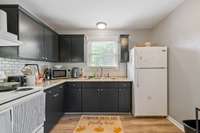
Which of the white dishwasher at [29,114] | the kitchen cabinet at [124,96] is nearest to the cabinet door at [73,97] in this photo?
the kitchen cabinet at [124,96]

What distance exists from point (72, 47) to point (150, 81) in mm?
2325

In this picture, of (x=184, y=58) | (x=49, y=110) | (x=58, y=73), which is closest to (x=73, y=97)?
(x=58, y=73)

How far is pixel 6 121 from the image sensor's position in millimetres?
1675

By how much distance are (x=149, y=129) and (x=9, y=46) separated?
2.87 meters

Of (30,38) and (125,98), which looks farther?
(125,98)

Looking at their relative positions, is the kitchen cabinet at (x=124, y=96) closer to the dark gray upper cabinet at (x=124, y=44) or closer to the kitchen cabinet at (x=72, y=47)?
the dark gray upper cabinet at (x=124, y=44)

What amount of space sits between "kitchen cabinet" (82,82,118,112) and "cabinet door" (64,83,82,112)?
0.15 m

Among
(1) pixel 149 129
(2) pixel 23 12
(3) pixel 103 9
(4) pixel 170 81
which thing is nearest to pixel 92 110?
(1) pixel 149 129

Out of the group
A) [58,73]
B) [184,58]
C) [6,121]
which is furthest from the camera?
[58,73]

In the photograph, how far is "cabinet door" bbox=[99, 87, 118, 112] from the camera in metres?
4.38

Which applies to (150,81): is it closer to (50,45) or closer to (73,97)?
(73,97)

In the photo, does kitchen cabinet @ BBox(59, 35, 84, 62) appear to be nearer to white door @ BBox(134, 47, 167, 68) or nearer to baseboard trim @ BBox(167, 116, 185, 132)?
white door @ BBox(134, 47, 167, 68)

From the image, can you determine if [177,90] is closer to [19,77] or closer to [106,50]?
[106,50]

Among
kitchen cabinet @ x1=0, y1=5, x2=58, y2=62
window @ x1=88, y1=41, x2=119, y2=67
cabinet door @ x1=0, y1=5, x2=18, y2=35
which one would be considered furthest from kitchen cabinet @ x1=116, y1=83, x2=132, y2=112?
cabinet door @ x1=0, y1=5, x2=18, y2=35
